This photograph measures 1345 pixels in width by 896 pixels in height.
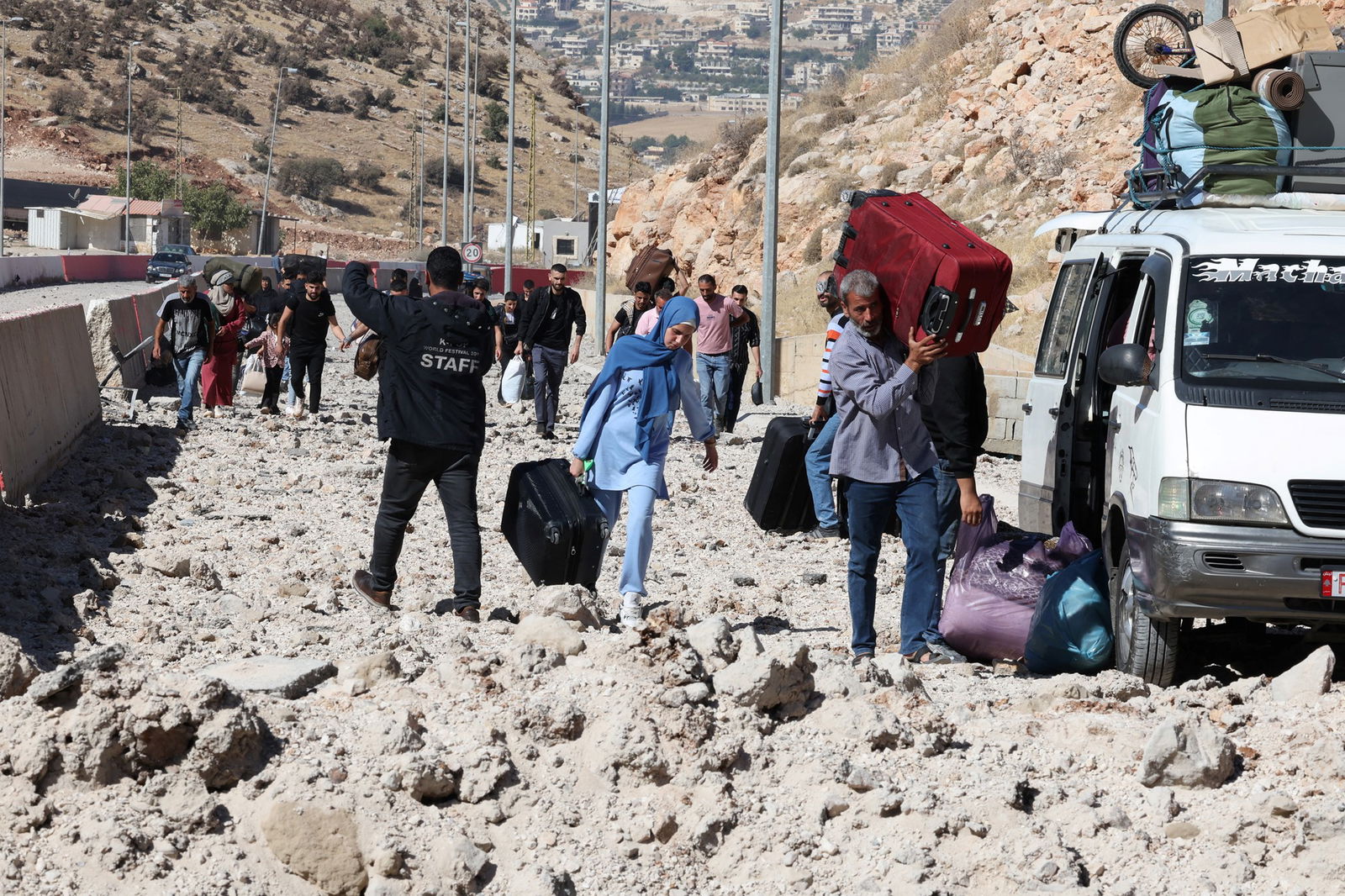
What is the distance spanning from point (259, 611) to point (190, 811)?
3.18 metres

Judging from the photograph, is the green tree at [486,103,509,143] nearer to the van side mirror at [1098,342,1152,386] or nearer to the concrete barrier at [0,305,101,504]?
the concrete barrier at [0,305,101,504]

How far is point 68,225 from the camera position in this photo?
3236 inches

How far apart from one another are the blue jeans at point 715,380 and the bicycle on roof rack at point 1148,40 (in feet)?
19.0

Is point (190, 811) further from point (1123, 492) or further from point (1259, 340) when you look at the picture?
point (1259, 340)

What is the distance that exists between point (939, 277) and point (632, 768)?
2.70 meters

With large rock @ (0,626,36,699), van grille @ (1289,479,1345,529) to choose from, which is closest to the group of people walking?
van grille @ (1289,479,1345,529)

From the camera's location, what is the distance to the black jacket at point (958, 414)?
7.60m

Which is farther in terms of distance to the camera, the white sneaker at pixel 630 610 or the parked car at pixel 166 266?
the parked car at pixel 166 266

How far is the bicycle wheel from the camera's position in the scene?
10656 millimetres

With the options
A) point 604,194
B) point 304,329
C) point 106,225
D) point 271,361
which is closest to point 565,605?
point 304,329

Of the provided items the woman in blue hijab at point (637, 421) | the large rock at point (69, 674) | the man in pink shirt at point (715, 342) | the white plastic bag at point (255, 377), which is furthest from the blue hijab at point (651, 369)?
the white plastic bag at point (255, 377)

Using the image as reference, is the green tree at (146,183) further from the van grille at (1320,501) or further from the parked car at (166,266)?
the van grille at (1320,501)

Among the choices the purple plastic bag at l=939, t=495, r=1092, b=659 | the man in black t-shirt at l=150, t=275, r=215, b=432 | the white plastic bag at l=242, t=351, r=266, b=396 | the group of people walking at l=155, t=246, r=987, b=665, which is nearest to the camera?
the group of people walking at l=155, t=246, r=987, b=665

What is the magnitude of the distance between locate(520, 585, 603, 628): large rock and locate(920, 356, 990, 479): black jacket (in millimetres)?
1779
